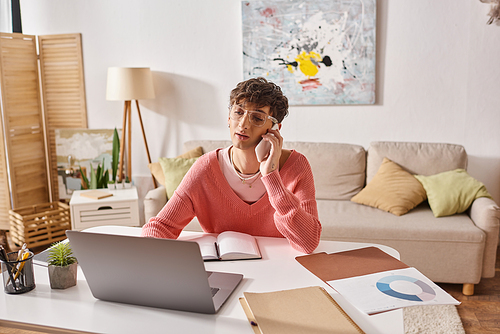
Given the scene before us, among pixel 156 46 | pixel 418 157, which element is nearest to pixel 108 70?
pixel 156 46

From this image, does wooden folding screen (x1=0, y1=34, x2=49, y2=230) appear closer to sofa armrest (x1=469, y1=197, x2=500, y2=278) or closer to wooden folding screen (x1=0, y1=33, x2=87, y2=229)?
wooden folding screen (x1=0, y1=33, x2=87, y2=229)

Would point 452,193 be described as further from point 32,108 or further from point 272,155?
point 32,108

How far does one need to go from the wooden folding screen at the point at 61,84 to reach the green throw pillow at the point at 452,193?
288cm

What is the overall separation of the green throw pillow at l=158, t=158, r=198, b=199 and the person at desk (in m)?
1.51

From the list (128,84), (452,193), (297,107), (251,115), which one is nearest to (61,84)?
(128,84)

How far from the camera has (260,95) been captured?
4.73ft

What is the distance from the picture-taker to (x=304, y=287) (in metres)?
1.11

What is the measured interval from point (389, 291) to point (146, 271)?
582 mm

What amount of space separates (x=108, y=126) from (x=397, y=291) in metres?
3.28

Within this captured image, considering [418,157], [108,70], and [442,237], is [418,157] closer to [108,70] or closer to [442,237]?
[442,237]

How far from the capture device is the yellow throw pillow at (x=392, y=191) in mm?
2820

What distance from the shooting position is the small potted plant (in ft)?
3.68

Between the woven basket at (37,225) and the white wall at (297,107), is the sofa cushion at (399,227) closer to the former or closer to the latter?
the white wall at (297,107)

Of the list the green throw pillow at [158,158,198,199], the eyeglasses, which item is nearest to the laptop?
the eyeglasses
